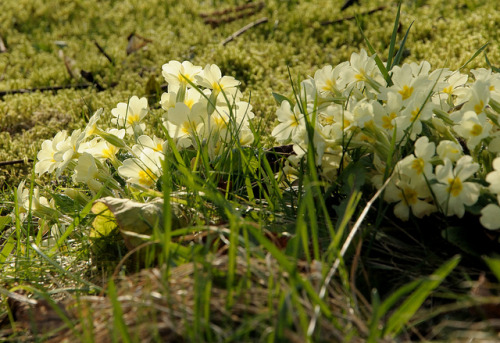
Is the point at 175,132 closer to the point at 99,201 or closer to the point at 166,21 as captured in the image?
the point at 99,201

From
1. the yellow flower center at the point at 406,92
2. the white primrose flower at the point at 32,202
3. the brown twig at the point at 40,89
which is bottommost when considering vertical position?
the brown twig at the point at 40,89

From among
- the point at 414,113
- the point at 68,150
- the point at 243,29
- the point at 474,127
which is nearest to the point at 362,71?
the point at 414,113

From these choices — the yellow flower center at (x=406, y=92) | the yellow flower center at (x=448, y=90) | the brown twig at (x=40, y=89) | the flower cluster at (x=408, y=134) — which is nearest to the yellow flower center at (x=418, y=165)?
the flower cluster at (x=408, y=134)

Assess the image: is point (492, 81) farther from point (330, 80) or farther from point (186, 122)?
point (186, 122)

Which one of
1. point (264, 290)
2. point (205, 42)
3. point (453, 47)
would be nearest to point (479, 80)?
point (264, 290)

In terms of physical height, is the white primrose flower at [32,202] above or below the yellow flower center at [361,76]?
below

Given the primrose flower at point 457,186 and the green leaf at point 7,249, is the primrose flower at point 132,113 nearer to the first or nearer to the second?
the green leaf at point 7,249

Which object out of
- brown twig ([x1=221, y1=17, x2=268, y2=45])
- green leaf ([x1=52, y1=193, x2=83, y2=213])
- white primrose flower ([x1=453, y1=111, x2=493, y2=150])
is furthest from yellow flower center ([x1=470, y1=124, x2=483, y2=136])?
brown twig ([x1=221, y1=17, x2=268, y2=45])
